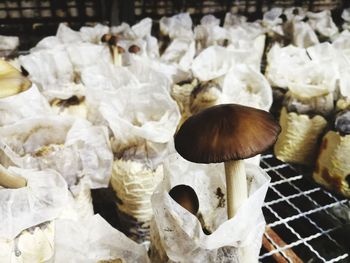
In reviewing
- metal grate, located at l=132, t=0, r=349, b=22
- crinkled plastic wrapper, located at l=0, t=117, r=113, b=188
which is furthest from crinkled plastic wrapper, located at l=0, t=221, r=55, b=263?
metal grate, located at l=132, t=0, r=349, b=22

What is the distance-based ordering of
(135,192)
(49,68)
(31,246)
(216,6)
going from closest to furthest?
(31,246), (135,192), (49,68), (216,6)

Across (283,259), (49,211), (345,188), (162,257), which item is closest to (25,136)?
(49,211)

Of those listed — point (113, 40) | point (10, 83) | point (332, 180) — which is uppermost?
point (10, 83)

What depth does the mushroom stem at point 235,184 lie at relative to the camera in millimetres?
744

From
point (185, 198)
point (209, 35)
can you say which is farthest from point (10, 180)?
point (209, 35)

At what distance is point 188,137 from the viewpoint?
704mm

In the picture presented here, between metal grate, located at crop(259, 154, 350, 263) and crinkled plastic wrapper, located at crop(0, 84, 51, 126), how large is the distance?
1.08m

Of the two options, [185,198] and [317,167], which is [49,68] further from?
[317,167]

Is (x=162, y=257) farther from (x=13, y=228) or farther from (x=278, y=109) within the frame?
(x=278, y=109)

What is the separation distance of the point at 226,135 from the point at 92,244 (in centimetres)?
54

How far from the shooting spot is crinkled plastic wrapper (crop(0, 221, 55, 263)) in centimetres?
85

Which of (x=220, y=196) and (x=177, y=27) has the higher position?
(x=177, y=27)

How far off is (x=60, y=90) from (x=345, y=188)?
1454mm

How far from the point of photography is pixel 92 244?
36.6 inches
